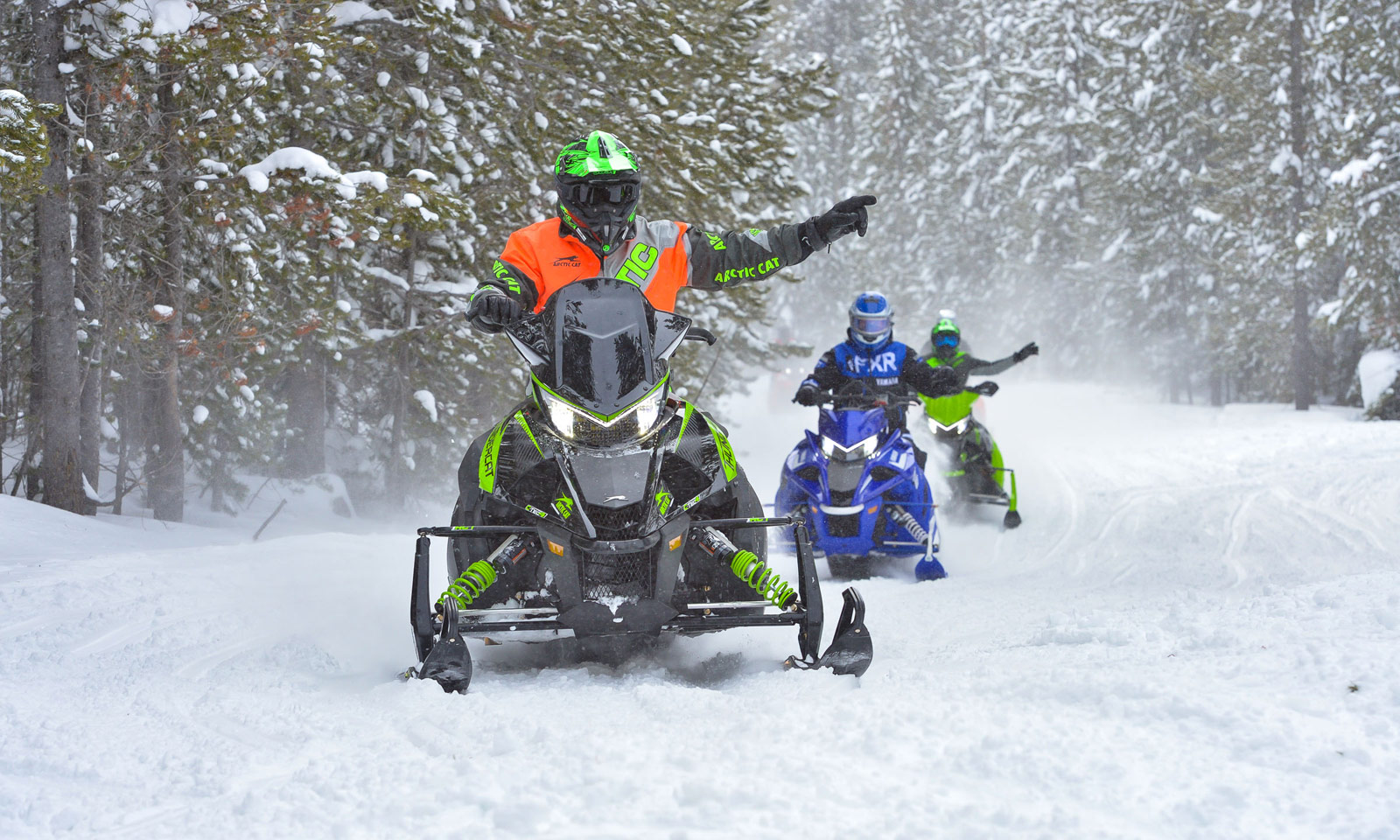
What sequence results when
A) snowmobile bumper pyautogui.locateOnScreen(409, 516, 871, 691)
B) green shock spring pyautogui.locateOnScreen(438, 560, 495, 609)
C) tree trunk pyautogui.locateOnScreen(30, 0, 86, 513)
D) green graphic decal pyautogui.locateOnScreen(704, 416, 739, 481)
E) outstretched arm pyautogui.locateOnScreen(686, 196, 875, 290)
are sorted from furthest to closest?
1. tree trunk pyautogui.locateOnScreen(30, 0, 86, 513)
2. outstretched arm pyautogui.locateOnScreen(686, 196, 875, 290)
3. green graphic decal pyautogui.locateOnScreen(704, 416, 739, 481)
4. green shock spring pyautogui.locateOnScreen(438, 560, 495, 609)
5. snowmobile bumper pyautogui.locateOnScreen(409, 516, 871, 691)

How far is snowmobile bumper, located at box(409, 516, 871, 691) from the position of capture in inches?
169

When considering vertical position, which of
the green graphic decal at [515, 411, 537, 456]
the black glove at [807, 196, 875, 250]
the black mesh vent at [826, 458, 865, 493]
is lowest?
the black mesh vent at [826, 458, 865, 493]

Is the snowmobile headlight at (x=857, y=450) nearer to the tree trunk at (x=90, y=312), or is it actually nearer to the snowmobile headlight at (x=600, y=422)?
the snowmobile headlight at (x=600, y=422)

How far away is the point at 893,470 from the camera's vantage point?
27.8 ft

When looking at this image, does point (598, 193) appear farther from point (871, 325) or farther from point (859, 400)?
point (871, 325)

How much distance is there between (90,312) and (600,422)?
757 centimetres

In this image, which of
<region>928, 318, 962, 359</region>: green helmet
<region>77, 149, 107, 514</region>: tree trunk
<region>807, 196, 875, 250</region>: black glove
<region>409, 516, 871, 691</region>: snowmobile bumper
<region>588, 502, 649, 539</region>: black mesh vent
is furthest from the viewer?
<region>928, 318, 962, 359</region>: green helmet

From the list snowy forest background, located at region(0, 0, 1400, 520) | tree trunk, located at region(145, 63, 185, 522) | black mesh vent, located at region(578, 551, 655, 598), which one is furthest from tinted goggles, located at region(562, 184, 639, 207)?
tree trunk, located at region(145, 63, 185, 522)

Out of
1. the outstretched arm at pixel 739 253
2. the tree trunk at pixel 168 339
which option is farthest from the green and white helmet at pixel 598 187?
the tree trunk at pixel 168 339

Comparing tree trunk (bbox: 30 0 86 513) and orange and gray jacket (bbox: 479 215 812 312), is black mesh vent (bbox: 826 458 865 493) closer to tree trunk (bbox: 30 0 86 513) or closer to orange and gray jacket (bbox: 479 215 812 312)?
orange and gray jacket (bbox: 479 215 812 312)

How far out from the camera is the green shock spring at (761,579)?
15.3 feet

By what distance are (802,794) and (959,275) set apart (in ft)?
159

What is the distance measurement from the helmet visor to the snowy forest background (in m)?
3.55

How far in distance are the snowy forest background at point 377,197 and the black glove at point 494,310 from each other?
3739 mm
